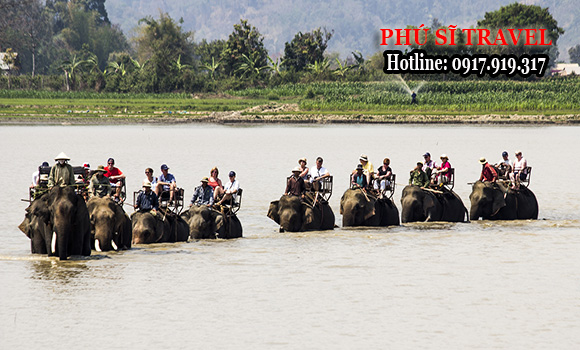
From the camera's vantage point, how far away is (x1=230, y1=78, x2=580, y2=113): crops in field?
10094 centimetres

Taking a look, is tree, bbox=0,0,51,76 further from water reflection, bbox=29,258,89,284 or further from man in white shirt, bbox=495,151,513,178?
water reflection, bbox=29,258,89,284

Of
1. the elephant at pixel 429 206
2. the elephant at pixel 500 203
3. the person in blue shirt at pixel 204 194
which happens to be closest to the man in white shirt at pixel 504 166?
the elephant at pixel 500 203

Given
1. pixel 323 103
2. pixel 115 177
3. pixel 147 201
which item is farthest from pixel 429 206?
pixel 323 103

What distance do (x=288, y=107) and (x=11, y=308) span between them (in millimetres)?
82251

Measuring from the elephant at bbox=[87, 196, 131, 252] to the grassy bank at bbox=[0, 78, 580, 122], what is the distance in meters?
71.5

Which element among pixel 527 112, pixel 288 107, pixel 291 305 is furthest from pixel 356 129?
pixel 291 305

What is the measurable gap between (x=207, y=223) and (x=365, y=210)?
17.2 ft

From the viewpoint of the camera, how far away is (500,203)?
31484mm

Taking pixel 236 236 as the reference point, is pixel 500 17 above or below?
above

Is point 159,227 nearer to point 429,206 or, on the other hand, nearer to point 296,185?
point 296,185

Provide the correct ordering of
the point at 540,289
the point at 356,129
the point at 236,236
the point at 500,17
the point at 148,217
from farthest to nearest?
the point at 500,17
the point at 356,129
the point at 236,236
the point at 148,217
the point at 540,289

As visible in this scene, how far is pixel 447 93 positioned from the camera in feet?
344

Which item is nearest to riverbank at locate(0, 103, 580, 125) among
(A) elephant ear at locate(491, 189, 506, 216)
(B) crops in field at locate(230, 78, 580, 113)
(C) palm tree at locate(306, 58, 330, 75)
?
(B) crops in field at locate(230, 78, 580, 113)

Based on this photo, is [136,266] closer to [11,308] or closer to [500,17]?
[11,308]
